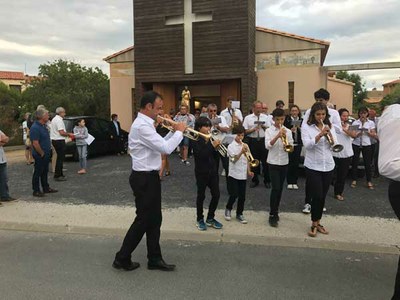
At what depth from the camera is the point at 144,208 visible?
4.20 metres

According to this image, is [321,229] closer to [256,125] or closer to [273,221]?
[273,221]

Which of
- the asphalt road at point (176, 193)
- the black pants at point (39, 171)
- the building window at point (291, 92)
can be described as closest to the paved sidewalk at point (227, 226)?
the asphalt road at point (176, 193)

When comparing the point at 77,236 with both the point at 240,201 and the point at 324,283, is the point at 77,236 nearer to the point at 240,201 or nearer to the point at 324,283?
the point at 240,201

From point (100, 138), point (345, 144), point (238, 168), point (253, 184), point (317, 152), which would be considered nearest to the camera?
point (317, 152)

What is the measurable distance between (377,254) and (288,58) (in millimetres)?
12531

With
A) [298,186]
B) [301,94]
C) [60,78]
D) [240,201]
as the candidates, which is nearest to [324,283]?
[240,201]

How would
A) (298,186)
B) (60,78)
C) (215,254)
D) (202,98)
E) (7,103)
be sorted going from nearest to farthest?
(215,254) → (298,186) → (202,98) → (7,103) → (60,78)

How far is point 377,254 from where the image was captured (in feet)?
16.1

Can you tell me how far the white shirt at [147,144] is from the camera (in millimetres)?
4078

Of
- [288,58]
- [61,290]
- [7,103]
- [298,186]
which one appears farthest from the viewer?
[7,103]

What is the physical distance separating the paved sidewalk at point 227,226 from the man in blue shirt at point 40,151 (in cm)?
93

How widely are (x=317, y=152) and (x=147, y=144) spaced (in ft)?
8.30

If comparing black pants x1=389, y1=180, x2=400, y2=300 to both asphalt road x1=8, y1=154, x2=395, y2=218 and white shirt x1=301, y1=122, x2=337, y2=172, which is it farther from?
asphalt road x1=8, y1=154, x2=395, y2=218

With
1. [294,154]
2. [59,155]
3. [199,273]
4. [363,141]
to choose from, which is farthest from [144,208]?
[59,155]
